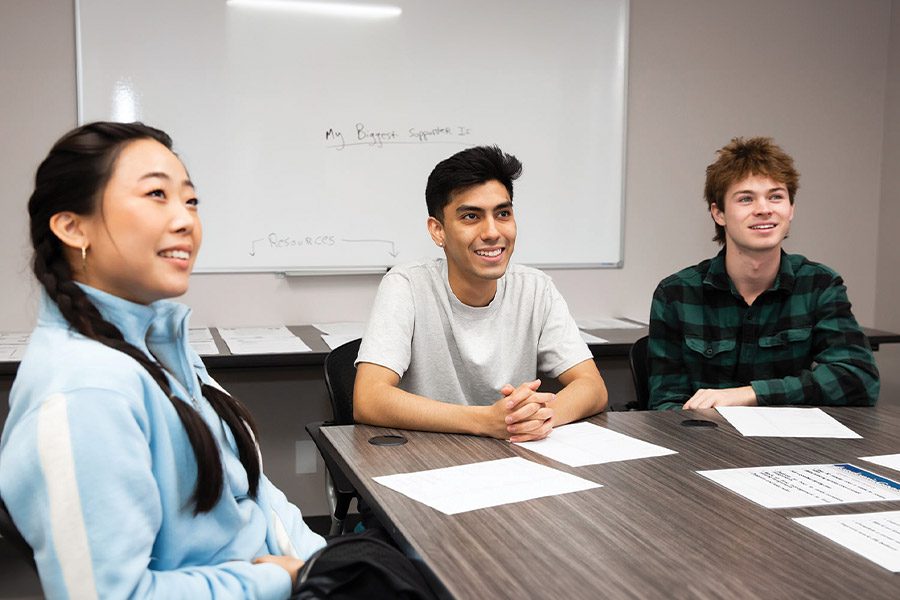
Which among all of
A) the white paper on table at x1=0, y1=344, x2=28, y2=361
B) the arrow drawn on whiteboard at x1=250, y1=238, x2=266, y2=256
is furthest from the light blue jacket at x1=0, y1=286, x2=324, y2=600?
the arrow drawn on whiteboard at x1=250, y1=238, x2=266, y2=256

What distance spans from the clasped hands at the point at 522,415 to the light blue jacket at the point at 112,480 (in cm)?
63

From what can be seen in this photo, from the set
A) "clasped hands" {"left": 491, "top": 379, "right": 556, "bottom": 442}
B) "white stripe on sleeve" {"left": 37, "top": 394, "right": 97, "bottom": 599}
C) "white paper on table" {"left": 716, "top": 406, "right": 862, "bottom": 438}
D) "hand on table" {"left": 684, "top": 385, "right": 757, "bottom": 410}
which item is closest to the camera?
"white stripe on sleeve" {"left": 37, "top": 394, "right": 97, "bottom": 599}

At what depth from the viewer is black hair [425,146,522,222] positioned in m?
2.21

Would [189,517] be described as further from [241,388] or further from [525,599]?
[241,388]

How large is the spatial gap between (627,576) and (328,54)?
272 cm

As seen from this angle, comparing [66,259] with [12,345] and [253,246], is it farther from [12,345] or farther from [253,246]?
[253,246]

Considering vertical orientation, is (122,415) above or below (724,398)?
above

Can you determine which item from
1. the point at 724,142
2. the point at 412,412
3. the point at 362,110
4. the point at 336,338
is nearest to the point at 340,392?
the point at 412,412

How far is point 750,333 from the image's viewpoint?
7.77ft

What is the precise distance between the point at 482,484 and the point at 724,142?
2777mm

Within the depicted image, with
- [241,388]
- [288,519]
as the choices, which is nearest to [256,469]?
[288,519]

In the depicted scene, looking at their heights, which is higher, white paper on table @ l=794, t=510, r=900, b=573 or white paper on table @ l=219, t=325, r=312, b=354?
white paper on table @ l=219, t=325, r=312, b=354

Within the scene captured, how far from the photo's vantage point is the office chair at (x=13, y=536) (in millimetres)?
1052

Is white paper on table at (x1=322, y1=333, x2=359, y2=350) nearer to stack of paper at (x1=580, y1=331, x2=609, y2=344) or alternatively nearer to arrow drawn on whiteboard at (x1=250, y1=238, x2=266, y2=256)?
arrow drawn on whiteboard at (x1=250, y1=238, x2=266, y2=256)
